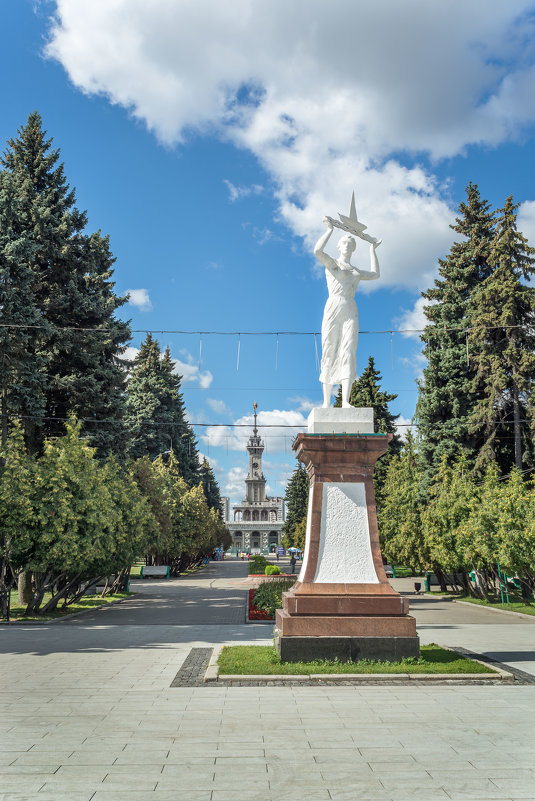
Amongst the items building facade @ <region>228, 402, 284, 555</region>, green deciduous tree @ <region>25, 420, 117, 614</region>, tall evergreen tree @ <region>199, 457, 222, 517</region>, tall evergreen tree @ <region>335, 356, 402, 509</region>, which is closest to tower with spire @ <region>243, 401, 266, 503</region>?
building facade @ <region>228, 402, 284, 555</region>

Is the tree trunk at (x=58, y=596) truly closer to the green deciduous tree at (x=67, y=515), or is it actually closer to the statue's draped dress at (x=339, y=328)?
the green deciduous tree at (x=67, y=515)

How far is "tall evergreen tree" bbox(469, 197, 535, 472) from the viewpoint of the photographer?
25.9 m

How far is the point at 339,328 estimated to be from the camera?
11.9 metres

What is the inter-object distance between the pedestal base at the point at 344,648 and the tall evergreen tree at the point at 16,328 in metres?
13.6

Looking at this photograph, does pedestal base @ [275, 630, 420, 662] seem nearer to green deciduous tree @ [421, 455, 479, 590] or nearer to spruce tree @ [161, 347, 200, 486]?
green deciduous tree @ [421, 455, 479, 590]

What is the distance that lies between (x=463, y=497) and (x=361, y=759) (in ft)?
62.2

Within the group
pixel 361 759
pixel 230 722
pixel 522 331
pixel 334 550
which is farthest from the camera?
pixel 522 331

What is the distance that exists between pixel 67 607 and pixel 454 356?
19552mm

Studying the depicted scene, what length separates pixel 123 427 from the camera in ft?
89.1

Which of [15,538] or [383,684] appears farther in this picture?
[15,538]

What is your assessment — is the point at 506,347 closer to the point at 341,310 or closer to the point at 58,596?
the point at 341,310

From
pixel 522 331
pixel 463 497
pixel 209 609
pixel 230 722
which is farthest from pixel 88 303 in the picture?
pixel 230 722

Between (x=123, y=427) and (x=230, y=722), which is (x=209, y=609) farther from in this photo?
(x=230, y=722)

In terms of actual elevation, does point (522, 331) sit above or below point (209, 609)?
above
